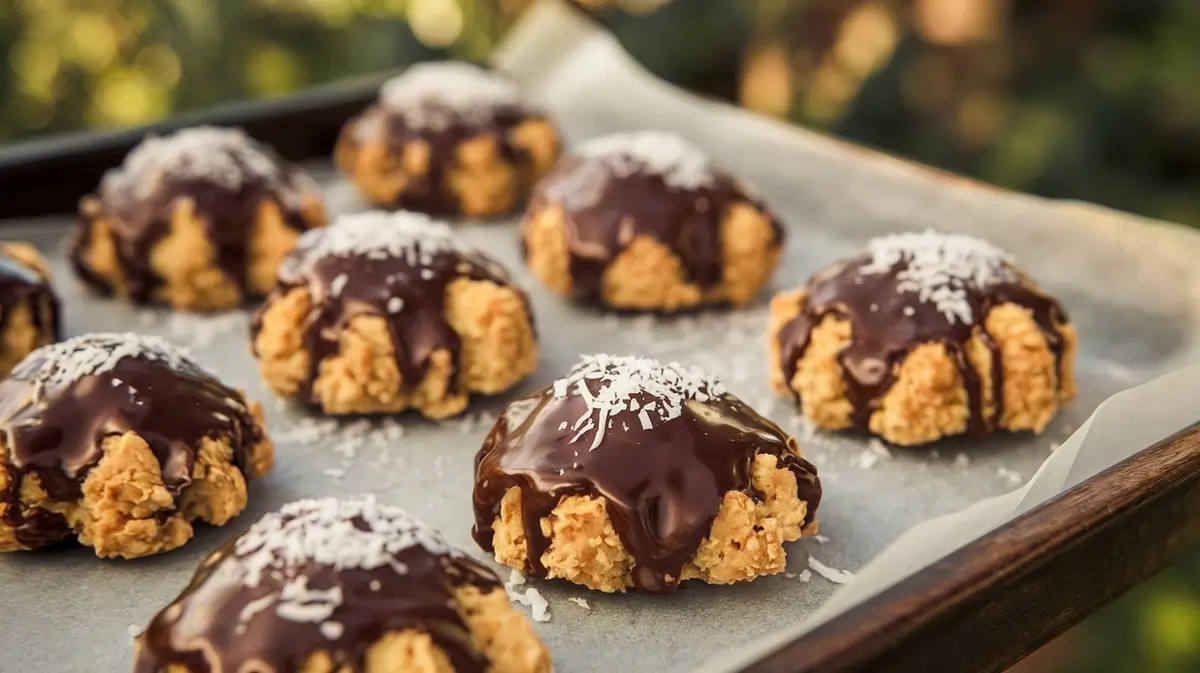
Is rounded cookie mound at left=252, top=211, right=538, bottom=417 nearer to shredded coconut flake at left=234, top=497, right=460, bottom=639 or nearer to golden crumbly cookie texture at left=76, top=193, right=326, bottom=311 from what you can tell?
golden crumbly cookie texture at left=76, top=193, right=326, bottom=311


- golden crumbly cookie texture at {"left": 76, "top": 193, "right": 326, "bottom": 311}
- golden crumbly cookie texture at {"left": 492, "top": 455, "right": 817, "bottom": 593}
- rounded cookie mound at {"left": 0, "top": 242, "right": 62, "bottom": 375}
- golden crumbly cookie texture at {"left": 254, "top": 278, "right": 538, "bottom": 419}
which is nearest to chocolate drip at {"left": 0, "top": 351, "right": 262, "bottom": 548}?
golden crumbly cookie texture at {"left": 254, "top": 278, "right": 538, "bottom": 419}

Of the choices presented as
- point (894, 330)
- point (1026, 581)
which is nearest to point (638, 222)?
point (894, 330)

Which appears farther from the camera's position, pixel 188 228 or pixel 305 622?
pixel 188 228


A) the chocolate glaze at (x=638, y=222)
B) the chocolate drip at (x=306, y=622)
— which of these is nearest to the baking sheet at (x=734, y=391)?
the chocolate glaze at (x=638, y=222)

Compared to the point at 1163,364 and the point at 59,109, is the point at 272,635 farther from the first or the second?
the point at 59,109

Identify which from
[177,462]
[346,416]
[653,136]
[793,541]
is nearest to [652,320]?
[653,136]

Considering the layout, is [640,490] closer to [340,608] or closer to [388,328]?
[340,608]

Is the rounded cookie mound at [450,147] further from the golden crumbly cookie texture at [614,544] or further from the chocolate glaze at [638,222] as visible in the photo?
the golden crumbly cookie texture at [614,544]
